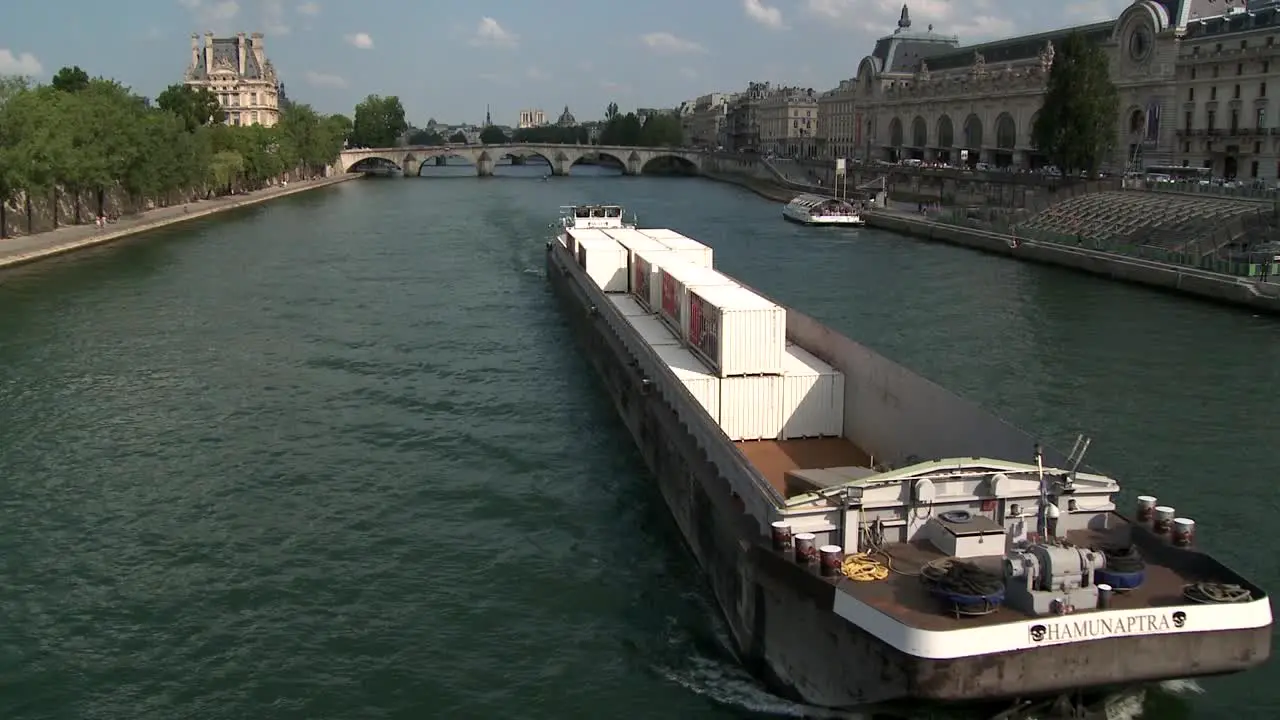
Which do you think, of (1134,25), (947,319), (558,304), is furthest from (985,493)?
(1134,25)

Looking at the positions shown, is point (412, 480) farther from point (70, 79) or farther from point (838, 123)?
point (838, 123)

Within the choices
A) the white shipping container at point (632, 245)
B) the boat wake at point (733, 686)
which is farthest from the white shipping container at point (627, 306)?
the boat wake at point (733, 686)

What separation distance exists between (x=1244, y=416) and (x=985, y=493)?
15.0 meters

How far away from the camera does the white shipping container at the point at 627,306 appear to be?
2892 centimetres

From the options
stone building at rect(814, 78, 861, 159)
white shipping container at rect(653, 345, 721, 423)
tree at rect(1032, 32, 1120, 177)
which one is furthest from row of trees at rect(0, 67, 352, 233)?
stone building at rect(814, 78, 861, 159)

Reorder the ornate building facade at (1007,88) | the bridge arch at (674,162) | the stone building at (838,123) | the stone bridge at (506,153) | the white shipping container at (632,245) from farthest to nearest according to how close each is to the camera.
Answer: the bridge arch at (674,162) → the stone bridge at (506,153) → the stone building at (838,123) → the ornate building facade at (1007,88) → the white shipping container at (632,245)

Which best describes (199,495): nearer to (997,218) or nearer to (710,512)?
(710,512)

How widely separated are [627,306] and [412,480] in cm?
1103

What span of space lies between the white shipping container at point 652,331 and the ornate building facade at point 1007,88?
53887 mm

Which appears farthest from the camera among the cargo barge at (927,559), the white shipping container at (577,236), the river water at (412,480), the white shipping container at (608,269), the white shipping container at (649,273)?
the white shipping container at (577,236)

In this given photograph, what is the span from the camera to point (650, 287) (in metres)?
29.2

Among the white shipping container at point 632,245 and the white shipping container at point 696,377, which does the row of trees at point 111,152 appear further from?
the white shipping container at point 696,377

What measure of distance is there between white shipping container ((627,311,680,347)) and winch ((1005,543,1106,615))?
12827 mm

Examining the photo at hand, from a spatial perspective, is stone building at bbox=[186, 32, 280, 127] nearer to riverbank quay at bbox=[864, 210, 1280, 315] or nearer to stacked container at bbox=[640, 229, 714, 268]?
riverbank quay at bbox=[864, 210, 1280, 315]
